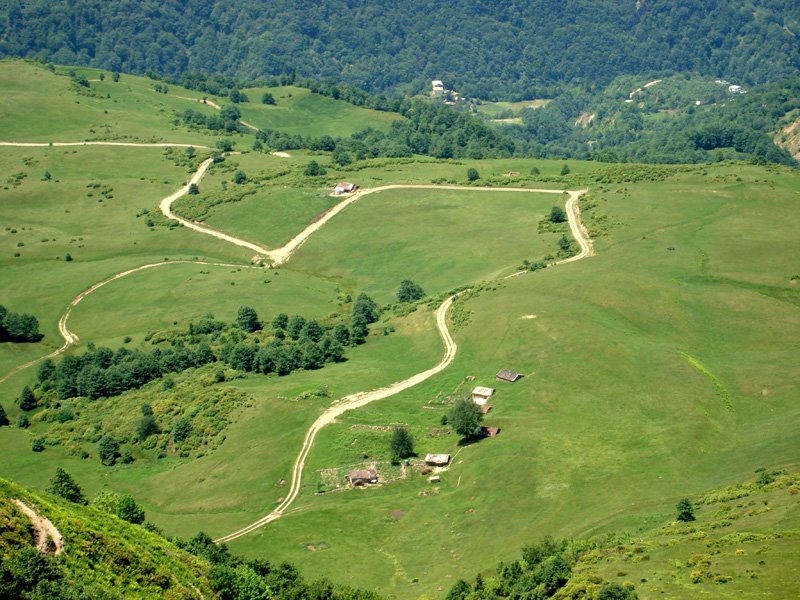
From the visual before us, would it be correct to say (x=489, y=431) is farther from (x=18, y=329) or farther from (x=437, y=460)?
(x=18, y=329)

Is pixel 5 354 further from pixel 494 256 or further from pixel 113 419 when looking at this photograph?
pixel 494 256

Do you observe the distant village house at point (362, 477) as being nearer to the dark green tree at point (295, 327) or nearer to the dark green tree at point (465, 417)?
the dark green tree at point (465, 417)

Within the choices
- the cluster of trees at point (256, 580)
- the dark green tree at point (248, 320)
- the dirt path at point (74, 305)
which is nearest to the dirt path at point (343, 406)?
the cluster of trees at point (256, 580)

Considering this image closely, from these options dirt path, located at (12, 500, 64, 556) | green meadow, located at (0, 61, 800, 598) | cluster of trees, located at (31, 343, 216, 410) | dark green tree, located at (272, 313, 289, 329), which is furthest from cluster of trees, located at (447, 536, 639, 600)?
dark green tree, located at (272, 313, 289, 329)

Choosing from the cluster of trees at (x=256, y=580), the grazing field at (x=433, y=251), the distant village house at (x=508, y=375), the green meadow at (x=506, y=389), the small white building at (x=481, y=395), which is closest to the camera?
the cluster of trees at (x=256, y=580)

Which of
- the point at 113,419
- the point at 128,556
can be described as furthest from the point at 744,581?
the point at 113,419

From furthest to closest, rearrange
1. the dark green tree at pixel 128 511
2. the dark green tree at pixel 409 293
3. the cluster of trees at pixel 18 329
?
the cluster of trees at pixel 18 329 → the dark green tree at pixel 409 293 → the dark green tree at pixel 128 511
